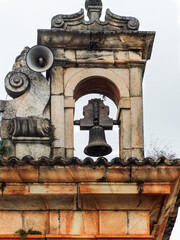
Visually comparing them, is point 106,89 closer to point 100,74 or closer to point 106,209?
point 100,74

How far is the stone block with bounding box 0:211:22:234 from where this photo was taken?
16.8 meters

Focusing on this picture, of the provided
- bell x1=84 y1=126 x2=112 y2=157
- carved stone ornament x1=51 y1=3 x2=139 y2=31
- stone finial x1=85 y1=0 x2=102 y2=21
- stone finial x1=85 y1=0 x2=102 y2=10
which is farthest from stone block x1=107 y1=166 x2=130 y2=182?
Answer: stone finial x1=85 y1=0 x2=102 y2=10

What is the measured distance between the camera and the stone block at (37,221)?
55.3 ft

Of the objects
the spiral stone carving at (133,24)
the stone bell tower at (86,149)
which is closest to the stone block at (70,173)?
the stone bell tower at (86,149)

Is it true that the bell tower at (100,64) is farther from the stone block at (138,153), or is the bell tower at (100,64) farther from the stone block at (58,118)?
the stone block at (138,153)

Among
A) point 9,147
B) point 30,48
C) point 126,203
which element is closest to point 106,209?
point 126,203

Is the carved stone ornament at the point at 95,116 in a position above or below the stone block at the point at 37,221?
above

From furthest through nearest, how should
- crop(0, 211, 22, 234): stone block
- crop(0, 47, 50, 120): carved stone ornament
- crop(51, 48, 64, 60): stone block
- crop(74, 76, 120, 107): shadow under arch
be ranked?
1. crop(74, 76, 120, 107): shadow under arch
2. crop(51, 48, 64, 60): stone block
3. crop(0, 47, 50, 120): carved stone ornament
4. crop(0, 211, 22, 234): stone block

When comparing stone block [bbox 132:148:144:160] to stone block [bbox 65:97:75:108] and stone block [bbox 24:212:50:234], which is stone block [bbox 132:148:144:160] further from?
stone block [bbox 24:212:50:234]

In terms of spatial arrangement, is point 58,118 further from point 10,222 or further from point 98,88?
point 10,222

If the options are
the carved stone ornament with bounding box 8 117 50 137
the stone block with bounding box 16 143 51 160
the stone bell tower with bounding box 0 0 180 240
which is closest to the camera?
the stone bell tower with bounding box 0 0 180 240

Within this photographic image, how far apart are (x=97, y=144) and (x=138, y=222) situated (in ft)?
7.13

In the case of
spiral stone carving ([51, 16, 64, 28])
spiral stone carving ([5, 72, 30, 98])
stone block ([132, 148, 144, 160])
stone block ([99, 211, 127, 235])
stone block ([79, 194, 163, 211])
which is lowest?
stone block ([99, 211, 127, 235])

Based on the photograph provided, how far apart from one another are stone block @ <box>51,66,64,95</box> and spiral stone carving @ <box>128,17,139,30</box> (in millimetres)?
1665
